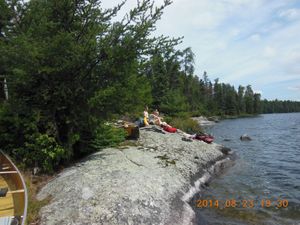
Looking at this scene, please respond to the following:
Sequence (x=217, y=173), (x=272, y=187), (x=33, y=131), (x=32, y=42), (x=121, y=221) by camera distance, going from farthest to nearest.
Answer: (x=217, y=173) → (x=272, y=187) → (x=33, y=131) → (x=32, y=42) → (x=121, y=221)

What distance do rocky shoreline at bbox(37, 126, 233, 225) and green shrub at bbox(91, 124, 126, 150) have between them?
0.44m

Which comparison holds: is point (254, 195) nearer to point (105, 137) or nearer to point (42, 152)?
point (105, 137)

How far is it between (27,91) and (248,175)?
9.58 meters

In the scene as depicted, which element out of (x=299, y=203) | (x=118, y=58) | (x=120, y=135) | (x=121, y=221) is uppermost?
(x=118, y=58)

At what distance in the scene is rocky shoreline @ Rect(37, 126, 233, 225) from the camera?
21.6ft

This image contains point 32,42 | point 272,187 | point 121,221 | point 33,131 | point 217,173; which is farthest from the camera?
point 217,173

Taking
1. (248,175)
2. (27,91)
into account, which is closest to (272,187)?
(248,175)

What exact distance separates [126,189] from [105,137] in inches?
164

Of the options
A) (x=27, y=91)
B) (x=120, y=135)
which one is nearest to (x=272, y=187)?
(x=120, y=135)

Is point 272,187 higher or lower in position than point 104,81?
lower

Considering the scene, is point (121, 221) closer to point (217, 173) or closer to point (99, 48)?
point (99, 48)

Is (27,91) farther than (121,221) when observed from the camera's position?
Yes

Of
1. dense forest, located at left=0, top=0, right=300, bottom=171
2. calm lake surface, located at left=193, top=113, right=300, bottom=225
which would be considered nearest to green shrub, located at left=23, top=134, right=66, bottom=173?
dense forest, located at left=0, top=0, right=300, bottom=171

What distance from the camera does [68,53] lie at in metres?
9.00
